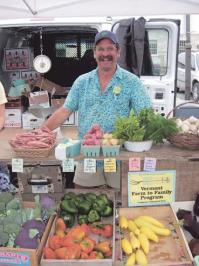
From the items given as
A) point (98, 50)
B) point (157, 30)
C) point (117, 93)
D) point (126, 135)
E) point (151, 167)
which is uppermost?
point (157, 30)

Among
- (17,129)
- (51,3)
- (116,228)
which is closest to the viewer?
(116,228)

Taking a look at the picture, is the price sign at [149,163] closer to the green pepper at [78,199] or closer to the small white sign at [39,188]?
the green pepper at [78,199]

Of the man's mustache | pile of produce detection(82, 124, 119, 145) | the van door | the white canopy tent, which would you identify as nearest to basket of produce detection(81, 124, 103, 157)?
pile of produce detection(82, 124, 119, 145)

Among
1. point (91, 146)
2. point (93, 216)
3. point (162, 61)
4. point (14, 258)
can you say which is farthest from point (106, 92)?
point (162, 61)

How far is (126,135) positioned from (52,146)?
0.52 metres

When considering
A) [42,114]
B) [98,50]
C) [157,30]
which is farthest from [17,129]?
[98,50]

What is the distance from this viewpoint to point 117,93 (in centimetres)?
325

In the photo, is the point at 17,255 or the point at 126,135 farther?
the point at 126,135

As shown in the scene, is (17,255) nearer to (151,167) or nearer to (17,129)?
(151,167)

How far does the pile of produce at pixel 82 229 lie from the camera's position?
7.68ft

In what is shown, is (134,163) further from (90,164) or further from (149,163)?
(90,164)

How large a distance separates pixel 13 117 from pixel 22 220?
366cm

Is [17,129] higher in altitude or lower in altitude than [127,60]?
lower

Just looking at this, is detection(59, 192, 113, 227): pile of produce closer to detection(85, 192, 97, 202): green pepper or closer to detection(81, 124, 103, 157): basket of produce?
detection(85, 192, 97, 202): green pepper
